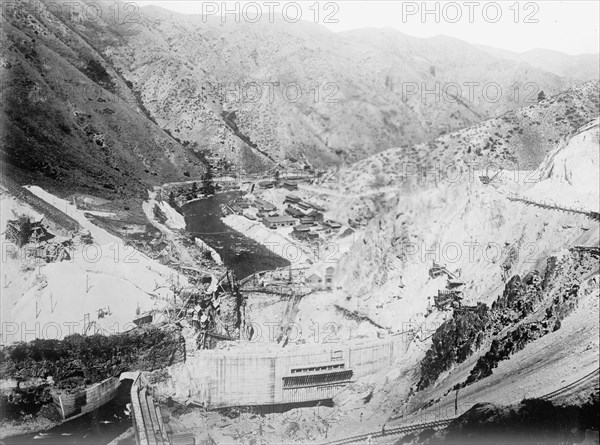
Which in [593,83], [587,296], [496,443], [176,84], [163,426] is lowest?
[163,426]

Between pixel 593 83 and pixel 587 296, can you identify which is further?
pixel 593 83

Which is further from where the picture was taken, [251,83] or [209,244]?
[251,83]

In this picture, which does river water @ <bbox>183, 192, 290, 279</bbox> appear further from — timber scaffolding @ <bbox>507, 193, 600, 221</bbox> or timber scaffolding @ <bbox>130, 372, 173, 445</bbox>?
timber scaffolding @ <bbox>507, 193, 600, 221</bbox>

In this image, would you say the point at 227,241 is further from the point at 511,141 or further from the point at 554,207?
the point at 554,207

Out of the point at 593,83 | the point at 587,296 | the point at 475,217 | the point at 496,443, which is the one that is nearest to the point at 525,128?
the point at 593,83

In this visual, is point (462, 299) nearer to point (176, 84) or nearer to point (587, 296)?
point (587, 296)

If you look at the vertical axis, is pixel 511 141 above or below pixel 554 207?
above

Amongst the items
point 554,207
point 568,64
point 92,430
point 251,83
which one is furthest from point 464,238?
point 251,83
